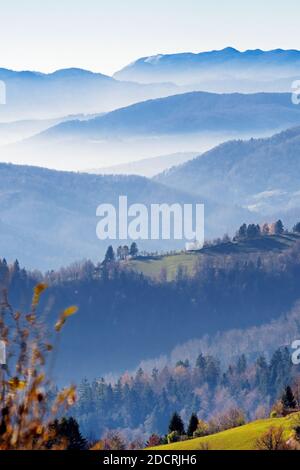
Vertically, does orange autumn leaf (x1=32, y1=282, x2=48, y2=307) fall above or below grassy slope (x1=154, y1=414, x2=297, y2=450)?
below

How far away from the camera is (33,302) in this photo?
14.2m

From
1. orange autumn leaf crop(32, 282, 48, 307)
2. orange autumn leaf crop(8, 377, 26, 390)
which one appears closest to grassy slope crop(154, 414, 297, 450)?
orange autumn leaf crop(8, 377, 26, 390)

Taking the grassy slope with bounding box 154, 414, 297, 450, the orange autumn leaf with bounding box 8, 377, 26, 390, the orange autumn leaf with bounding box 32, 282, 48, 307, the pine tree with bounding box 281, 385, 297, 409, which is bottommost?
the orange autumn leaf with bounding box 8, 377, 26, 390

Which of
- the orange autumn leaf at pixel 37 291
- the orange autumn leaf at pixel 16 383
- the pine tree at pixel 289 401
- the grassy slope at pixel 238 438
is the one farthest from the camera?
the pine tree at pixel 289 401

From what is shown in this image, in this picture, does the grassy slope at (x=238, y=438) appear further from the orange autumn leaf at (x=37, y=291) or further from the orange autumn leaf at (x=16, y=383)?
the orange autumn leaf at (x=37, y=291)

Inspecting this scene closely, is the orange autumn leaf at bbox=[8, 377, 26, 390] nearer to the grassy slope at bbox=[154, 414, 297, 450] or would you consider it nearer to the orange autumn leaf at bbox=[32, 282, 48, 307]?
the orange autumn leaf at bbox=[32, 282, 48, 307]

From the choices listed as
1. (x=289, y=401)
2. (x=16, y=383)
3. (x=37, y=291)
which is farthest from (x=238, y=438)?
(x=37, y=291)

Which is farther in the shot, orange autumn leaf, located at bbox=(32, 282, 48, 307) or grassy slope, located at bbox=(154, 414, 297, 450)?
grassy slope, located at bbox=(154, 414, 297, 450)

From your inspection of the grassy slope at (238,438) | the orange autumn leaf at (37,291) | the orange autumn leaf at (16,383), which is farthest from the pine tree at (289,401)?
the orange autumn leaf at (37,291)

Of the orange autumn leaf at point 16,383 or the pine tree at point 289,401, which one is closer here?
the orange autumn leaf at point 16,383

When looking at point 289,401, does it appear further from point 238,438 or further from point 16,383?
point 16,383
